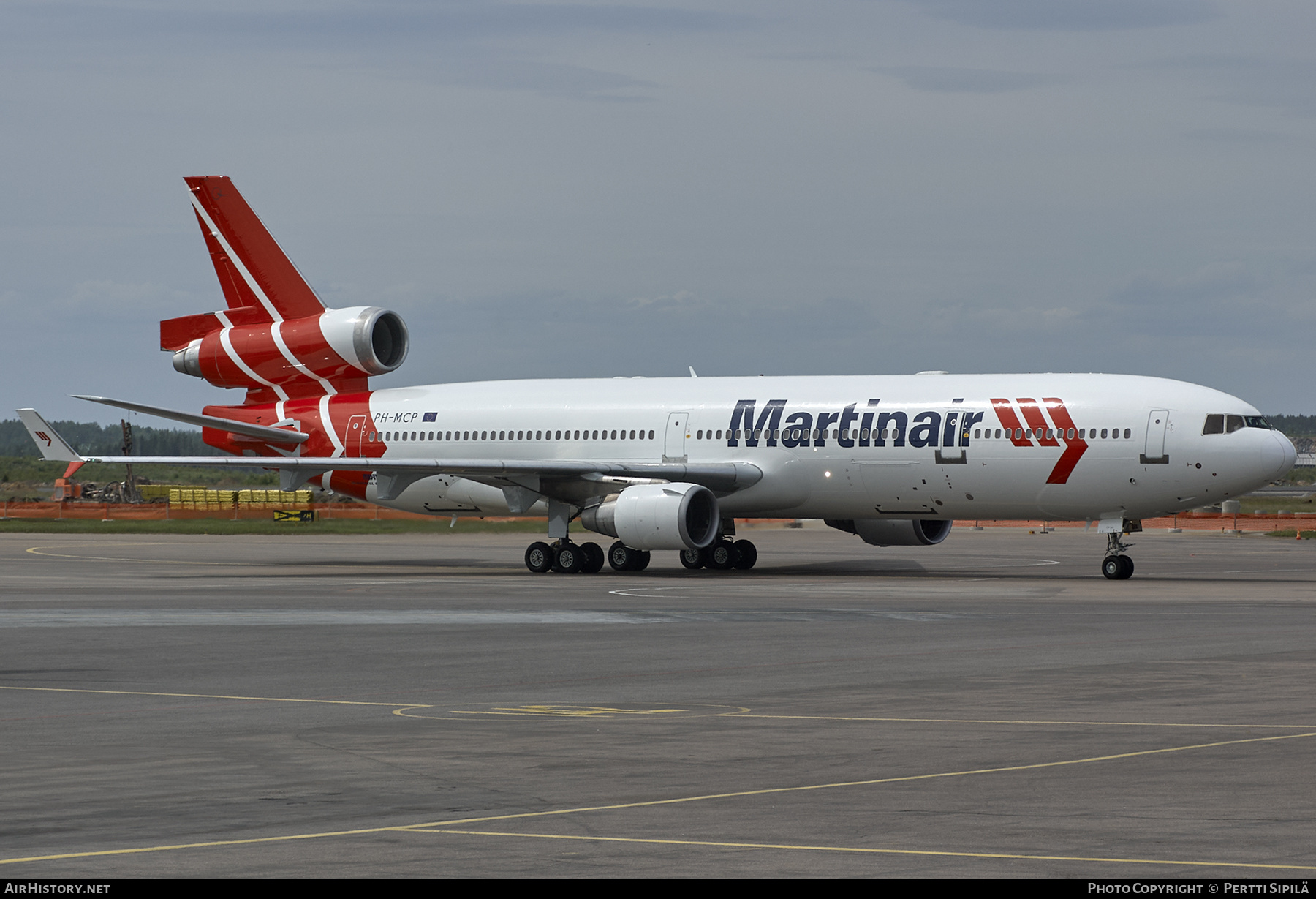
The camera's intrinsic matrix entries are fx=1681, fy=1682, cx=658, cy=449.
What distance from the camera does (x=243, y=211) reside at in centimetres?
4441

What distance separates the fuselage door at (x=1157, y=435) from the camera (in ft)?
111

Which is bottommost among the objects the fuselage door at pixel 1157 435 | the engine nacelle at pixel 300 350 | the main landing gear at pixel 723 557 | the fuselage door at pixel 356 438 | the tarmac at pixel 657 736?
the tarmac at pixel 657 736

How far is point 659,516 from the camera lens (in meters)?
35.5

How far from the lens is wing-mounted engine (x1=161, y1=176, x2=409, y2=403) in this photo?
43900 mm

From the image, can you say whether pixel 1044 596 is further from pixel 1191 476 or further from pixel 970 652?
pixel 970 652

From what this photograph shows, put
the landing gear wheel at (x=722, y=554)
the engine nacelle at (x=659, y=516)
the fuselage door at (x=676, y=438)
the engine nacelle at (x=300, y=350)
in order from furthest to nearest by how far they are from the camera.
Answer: the engine nacelle at (x=300, y=350) < the landing gear wheel at (x=722, y=554) < the fuselage door at (x=676, y=438) < the engine nacelle at (x=659, y=516)

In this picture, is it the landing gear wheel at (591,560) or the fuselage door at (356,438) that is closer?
the landing gear wheel at (591,560)

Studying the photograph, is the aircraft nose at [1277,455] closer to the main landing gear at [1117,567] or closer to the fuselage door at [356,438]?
the main landing gear at [1117,567]

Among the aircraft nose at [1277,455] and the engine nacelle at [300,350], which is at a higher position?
the engine nacelle at [300,350]

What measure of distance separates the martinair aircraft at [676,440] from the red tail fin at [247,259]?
0.05 metres

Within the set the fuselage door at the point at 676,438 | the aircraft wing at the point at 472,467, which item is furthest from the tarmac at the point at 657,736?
the fuselage door at the point at 676,438

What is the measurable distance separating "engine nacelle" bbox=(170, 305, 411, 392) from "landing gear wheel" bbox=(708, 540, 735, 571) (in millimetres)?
10617

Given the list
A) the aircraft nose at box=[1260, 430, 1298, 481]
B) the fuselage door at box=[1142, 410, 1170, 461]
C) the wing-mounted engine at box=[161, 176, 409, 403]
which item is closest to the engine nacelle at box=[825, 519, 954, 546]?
the fuselage door at box=[1142, 410, 1170, 461]
